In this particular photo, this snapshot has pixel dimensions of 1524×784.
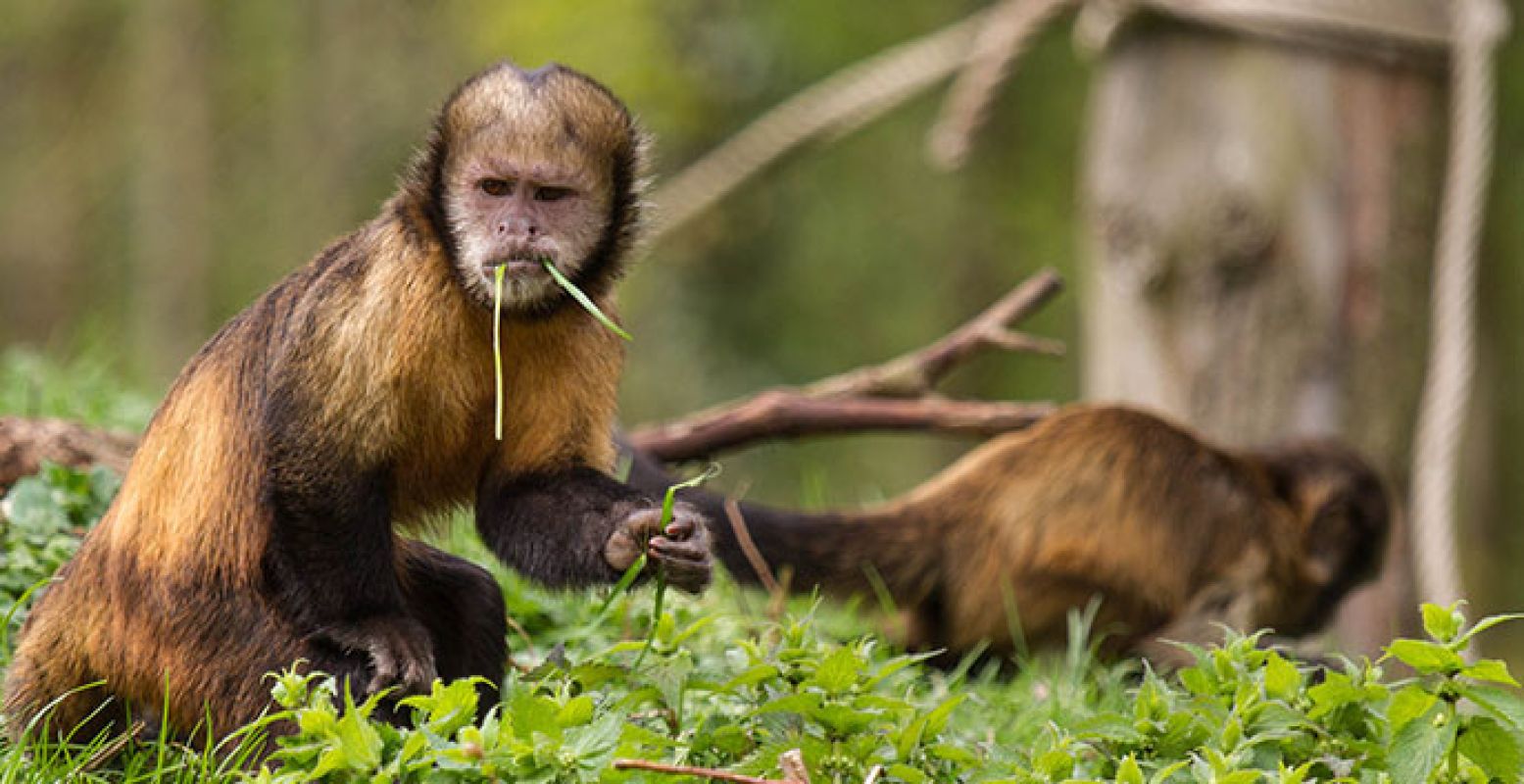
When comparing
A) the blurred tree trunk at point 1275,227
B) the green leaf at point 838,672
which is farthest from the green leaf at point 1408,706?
the blurred tree trunk at point 1275,227

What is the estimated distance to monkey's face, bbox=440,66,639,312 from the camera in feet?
11.5

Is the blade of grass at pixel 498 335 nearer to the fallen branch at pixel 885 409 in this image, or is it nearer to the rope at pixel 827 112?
the fallen branch at pixel 885 409

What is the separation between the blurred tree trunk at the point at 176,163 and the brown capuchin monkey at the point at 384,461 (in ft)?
43.6

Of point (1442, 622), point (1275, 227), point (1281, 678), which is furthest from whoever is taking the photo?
point (1275, 227)

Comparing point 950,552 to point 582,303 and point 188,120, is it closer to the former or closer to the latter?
point 582,303

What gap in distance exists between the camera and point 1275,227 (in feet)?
21.9

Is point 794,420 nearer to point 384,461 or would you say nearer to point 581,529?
point 581,529

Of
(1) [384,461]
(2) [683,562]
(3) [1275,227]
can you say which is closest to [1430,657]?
(2) [683,562]

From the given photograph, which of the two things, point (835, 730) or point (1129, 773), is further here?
point (835, 730)

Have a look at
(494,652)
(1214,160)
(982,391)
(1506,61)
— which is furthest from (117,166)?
(494,652)

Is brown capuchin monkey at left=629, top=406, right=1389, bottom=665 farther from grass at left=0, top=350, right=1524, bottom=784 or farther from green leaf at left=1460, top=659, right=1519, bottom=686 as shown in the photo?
green leaf at left=1460, top=659, right=1519, bottom=686

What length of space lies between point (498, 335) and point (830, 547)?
262 cm

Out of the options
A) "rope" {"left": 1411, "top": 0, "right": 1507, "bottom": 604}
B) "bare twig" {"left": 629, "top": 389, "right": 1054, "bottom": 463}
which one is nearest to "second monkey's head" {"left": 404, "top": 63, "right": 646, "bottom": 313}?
"bare twig" {"left": 629, "top": 389, "right": 1054, "bottom": 463}

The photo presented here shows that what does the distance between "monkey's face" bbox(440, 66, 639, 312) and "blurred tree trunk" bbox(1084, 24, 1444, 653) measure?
3.62 metres
